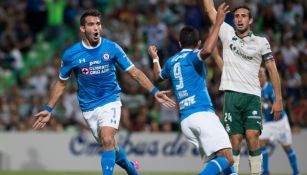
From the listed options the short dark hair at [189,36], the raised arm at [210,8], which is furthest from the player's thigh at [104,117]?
the raised arm at [210,8]

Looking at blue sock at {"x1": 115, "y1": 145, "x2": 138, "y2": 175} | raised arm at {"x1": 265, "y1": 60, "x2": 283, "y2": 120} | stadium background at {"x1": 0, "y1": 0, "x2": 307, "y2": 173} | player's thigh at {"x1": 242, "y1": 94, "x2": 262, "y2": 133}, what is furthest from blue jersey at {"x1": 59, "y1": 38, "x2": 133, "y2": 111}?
stadium background at {"x1": 0, "y1": 0, "x2": 307, "y2": 173}

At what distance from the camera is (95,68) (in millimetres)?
11094

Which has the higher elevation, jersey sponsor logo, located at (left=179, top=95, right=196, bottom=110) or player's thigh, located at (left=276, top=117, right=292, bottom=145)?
jersey sponsor logo, located at (left=179, top=95, right=196, bottom=110)

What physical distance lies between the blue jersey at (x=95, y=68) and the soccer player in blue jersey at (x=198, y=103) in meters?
1.12

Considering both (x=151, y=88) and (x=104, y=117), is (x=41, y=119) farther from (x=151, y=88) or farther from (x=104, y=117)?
(x=151, y=88)

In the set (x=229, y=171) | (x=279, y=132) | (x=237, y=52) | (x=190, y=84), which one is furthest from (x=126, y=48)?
(x=229, y=171)

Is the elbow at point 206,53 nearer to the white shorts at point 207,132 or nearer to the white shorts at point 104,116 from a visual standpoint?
the white shorts at point 207,132

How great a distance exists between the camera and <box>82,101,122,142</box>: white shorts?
11016 millimetres

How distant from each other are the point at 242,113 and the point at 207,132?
1838mm

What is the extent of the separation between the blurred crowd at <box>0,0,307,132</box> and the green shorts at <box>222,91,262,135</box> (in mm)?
7350

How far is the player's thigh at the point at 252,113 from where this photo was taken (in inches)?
449

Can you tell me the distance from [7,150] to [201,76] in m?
9.54

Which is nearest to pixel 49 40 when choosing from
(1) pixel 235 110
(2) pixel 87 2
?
(2) pixel 87 2

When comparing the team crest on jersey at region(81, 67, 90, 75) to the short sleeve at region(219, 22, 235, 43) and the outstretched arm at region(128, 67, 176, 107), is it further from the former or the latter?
the short sleeve at region(219, 22, 235, 43)
